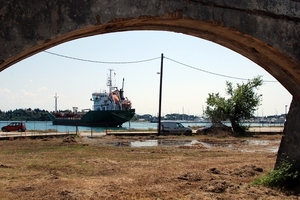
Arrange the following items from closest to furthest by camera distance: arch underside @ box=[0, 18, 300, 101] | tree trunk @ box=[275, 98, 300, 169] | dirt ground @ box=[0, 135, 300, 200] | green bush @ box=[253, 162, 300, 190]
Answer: arch underside @ box=[0, 18, 300, 101], dirt ground @ box=[0, 135, 300, 200], green bush @ box=[253, 162, 300, 190], tree trunk @ box=[275, 98, 300, 169]

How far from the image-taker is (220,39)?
202 inches

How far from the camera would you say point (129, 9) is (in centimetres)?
389

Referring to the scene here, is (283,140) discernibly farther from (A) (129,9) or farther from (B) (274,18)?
(A) (129,9)

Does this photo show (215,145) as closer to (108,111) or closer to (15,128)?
(15,128)

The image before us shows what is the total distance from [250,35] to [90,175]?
7.48 metres

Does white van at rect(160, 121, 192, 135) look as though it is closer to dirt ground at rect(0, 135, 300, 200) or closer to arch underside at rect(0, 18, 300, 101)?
dirt ground at rect(0, 135, 300, 200)

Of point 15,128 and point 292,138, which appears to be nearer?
point 292,138

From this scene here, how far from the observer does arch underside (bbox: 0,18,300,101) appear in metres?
3.74

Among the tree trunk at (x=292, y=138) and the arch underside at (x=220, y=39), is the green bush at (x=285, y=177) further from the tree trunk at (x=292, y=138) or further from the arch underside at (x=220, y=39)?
the arch underside at (x=220, y=39)

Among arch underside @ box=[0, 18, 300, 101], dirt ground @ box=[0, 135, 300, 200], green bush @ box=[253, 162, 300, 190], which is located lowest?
dirt ground @ box=[0, 135, 300, 200]

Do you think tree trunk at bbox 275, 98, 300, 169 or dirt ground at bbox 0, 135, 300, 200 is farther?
tree trunk at bbox 275, 98, 300, 169

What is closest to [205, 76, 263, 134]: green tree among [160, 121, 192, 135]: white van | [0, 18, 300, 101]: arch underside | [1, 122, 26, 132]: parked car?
[160, 121, 192, 135]: white van

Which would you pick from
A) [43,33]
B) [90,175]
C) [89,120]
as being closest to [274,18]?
[43,33]

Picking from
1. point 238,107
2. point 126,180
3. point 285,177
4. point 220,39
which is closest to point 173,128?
point 238,107
